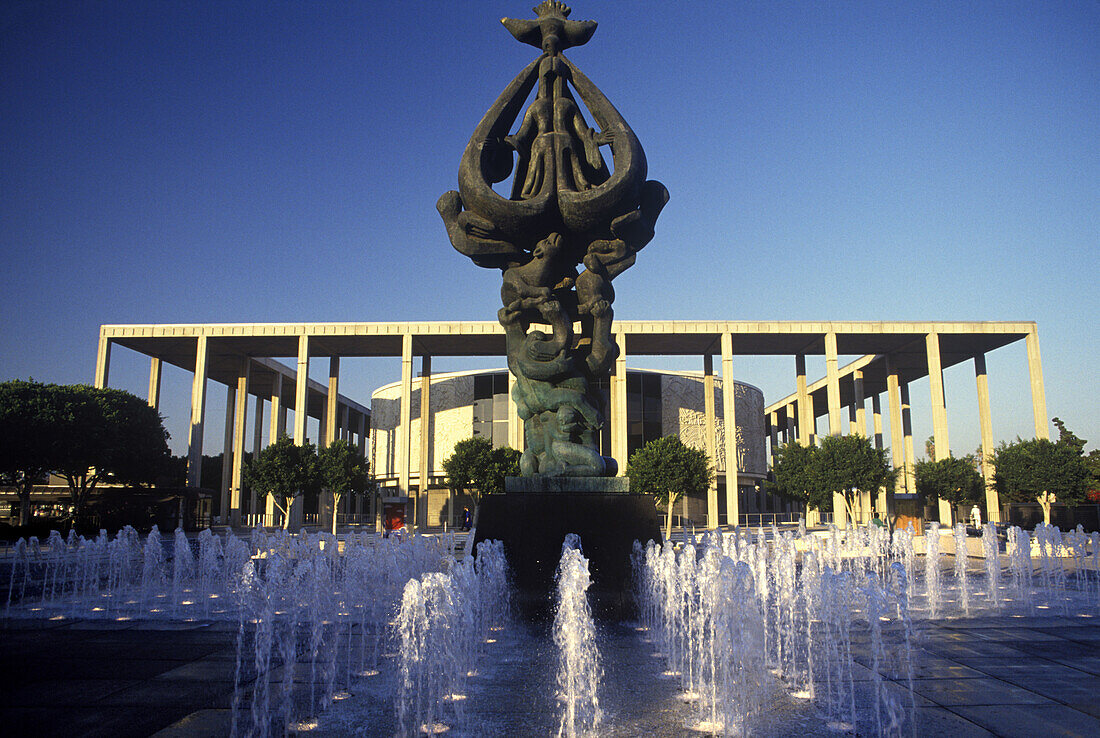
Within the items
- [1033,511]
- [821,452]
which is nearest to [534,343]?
[821,452]

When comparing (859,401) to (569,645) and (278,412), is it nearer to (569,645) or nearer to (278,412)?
(278,412)

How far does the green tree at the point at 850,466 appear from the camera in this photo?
31.3 m

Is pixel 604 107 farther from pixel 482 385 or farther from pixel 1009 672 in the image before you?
pixel 482 385

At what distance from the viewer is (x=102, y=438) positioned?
30.0 m

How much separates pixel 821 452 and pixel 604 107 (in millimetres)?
26738

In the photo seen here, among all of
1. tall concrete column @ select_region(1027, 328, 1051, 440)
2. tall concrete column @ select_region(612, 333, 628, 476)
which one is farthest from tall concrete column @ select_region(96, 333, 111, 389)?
tall concrete column @ select_region(1027, 328, 1051, 440)

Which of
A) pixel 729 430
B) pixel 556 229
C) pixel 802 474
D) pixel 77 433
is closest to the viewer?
pixel 556 229

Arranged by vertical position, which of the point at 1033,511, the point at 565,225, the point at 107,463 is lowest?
the point at 1033,511

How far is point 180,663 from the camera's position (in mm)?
5965

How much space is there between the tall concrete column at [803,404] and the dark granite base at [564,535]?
31.6 m

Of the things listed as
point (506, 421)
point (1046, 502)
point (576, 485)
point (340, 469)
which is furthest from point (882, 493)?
point (576, 485)

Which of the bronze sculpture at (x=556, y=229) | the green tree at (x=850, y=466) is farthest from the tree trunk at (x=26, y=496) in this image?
the green tree at (x=850, y=466)

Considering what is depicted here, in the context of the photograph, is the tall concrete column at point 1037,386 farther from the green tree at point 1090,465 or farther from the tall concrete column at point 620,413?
the tall concrete column at point 620,413

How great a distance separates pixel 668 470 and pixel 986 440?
63.2 ft
